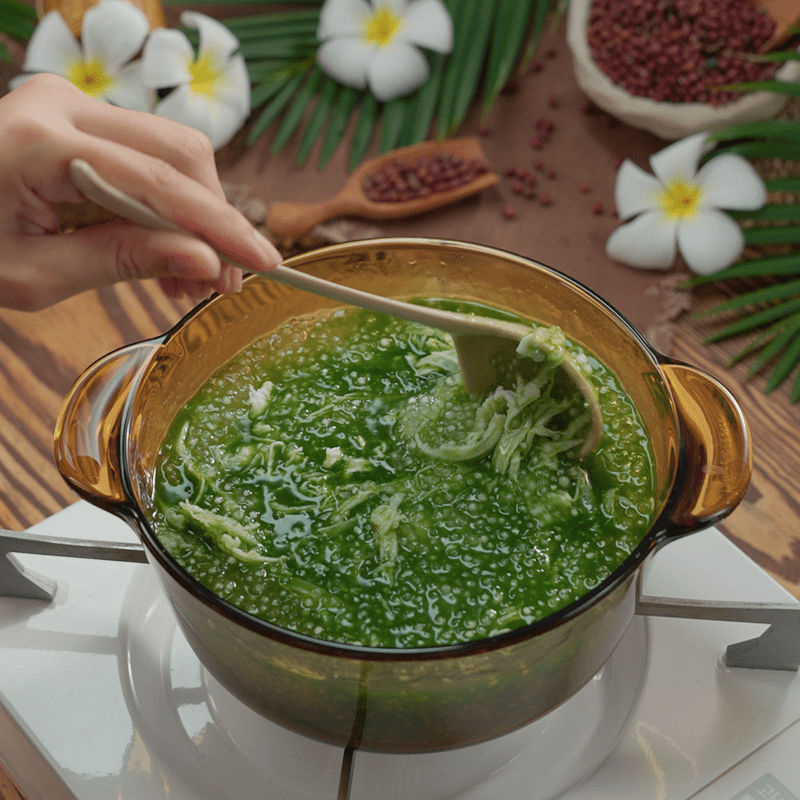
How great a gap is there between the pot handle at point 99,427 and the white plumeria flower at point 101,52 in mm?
958

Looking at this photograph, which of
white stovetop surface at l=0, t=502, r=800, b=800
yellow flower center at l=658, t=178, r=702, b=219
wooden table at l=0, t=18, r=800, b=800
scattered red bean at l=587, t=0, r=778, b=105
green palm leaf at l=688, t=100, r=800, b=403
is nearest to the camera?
white stovetop surface at l=0, t=502, r=800, b=800

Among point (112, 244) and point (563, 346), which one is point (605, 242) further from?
point (112, 244)

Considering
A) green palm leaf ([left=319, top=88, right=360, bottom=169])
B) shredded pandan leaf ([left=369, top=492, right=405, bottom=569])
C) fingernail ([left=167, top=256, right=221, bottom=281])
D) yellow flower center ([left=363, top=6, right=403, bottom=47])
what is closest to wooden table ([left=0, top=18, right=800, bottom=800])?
green palm leaf ([left=319, top=88, right=360, bottom=169])

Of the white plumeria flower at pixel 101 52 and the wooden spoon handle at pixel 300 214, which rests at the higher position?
the white plumeria flower at pixel 101 52

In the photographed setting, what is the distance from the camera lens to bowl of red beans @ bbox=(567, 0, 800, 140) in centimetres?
179

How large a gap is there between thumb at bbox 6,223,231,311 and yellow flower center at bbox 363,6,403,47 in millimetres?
1196

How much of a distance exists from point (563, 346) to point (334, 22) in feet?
3.83

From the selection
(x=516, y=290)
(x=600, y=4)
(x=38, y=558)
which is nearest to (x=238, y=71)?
(x=600, y=4)

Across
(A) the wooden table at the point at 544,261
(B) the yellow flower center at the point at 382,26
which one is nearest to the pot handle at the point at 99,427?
(A) the wooden table at the point at 544,261

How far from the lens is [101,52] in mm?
1762

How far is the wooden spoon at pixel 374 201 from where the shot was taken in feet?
5.73

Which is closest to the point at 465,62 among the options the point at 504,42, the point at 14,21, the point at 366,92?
the point at 504,42

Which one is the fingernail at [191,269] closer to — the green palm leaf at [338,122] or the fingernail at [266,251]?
the fingernail at [266,251]

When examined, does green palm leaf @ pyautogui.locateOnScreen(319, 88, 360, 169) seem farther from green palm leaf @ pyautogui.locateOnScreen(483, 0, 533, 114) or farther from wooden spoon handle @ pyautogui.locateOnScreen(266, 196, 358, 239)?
green palm leaf @ pyautogui.locateOnScreen(483, 0, 533, 114)
